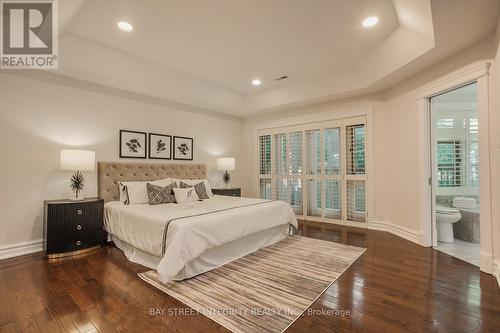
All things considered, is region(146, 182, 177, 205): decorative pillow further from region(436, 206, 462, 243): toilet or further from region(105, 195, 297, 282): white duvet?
region(436, 206, 462, 243): toilet

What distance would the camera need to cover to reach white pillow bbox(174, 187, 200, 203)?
3.83m

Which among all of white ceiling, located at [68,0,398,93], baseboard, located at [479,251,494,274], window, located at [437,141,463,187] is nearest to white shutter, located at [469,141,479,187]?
window, located at [437,141,463,187]

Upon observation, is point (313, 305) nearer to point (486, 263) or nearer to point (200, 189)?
point (486, 263)

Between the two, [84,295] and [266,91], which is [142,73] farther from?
[84,295]

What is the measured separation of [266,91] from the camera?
17.4 feet

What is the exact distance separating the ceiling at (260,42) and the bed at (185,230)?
5.60 feet

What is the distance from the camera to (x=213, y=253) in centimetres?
271

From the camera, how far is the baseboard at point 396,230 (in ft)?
11.7

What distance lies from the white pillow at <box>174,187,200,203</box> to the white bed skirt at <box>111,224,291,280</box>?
993 mm

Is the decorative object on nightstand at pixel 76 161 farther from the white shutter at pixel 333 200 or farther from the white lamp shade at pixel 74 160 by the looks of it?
the white shutter at pixel 333 200

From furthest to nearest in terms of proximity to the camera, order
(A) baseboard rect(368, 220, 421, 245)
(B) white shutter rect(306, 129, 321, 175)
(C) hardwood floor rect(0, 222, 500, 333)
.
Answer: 1. (B) white shutter rect(306, 129, 321, 175)
2. (A) baseboard rect(368, 220, 421, 245)
3. (C) hardwood floor rect(0, 222, 500, 333)

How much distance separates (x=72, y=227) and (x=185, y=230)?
1816 millimetres

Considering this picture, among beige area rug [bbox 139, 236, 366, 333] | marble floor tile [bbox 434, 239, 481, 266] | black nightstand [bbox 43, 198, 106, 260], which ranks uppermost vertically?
black nightstand [bbox 43, 198, 106, 260]

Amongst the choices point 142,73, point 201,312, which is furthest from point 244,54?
point 201,312
